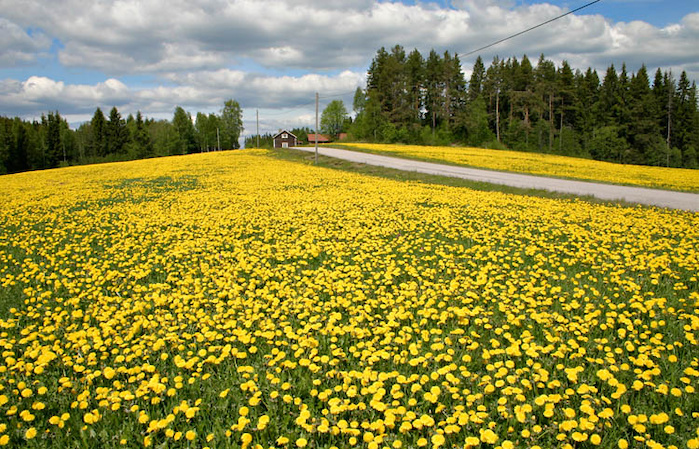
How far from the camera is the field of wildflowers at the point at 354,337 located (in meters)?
3.14

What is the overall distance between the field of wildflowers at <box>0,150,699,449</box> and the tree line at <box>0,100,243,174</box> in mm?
70409

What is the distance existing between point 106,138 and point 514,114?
80.9 m

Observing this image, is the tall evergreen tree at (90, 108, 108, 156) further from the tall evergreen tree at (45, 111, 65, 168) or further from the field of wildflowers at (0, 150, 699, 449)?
the field of wildflowers at (0, 150, 699, 449)

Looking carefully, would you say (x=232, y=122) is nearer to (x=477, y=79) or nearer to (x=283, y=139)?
(x=283, y=139)

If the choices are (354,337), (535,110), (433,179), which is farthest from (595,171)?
(535,110)

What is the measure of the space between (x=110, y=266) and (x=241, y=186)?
12.0 meters

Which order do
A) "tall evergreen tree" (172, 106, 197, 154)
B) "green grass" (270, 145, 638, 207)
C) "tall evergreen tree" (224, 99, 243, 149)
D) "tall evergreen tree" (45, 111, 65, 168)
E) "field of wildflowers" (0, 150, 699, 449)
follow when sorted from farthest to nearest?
"tall evergreen tree" (224, 99, 243, 149) → "tall evergreen tree" (172, 106, 197, 154) → "tall evergreen tree" (45, 111, 65, 168) → "green grass" (270, 145, 638, 207) → "field of wildflowers" (0, 150, 699, 449)

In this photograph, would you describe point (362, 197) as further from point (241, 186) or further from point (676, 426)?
point (676, 426)

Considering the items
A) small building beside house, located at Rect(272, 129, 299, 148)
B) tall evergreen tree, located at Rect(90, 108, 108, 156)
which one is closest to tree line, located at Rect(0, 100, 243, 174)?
tall evergreen tree, located at Rect(90, 108, 108, 156)

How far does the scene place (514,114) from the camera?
230 ft

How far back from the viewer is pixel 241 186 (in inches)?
744

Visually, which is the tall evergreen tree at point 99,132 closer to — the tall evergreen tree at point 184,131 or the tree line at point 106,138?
the tree line at point 106,138

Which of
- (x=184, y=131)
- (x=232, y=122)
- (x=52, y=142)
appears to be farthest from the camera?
(x=232, y=122)

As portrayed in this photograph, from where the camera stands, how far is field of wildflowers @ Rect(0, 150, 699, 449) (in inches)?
124
